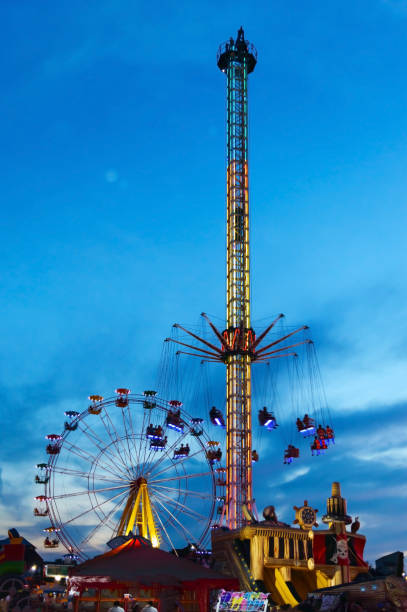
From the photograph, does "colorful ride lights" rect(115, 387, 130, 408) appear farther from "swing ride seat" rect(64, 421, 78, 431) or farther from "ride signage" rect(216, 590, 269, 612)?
"ride signage" rect(216, 590, 269, 612)

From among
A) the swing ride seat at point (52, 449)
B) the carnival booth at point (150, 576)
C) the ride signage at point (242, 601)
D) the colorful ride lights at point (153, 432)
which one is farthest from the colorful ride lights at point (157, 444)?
the ride signage at point (242, 601)

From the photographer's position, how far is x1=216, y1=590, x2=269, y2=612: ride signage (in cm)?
2620

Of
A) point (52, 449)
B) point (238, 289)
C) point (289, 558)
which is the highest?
point (238, 289)

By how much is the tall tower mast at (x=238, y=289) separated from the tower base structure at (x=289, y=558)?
845cm

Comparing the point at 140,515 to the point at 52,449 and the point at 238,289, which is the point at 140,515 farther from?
the point at 238,289

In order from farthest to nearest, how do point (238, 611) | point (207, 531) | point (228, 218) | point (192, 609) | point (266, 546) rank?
point (228, 218) → point (207, 531) → point (266, 546) → point (192, 609) → point (238, 611)

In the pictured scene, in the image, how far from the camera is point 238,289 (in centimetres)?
5325

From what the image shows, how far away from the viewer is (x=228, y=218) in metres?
54.6

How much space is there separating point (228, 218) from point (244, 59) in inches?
602

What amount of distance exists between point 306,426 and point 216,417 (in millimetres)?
6489

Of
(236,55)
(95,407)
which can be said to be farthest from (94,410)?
(236,55)

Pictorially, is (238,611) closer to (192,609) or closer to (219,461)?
(192,609)

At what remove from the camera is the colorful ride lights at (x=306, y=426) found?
46.8m

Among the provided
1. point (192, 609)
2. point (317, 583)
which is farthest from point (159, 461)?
point (192, 609)
